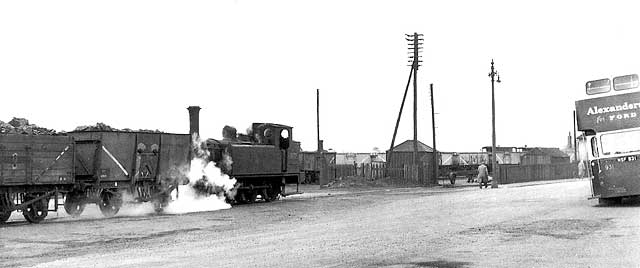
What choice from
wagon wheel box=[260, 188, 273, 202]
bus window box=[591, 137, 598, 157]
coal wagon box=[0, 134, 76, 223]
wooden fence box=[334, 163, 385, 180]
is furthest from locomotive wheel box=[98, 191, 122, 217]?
wooden fence box=[334, 163, 385, 180]

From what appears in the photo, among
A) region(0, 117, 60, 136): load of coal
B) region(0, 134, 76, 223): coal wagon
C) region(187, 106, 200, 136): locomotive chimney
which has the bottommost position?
region(0, 134, 76, 223): coal wagon

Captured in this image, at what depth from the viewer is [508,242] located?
37.0 ft

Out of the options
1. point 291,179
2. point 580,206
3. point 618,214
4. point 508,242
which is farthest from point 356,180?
point 508,242

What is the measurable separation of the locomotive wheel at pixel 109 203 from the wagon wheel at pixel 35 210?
84.2 inches

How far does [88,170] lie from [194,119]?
6.05 m

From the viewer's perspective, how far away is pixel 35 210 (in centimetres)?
1730

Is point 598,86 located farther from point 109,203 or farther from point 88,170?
point 88,170

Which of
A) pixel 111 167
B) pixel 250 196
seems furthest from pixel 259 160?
pixel 111 167

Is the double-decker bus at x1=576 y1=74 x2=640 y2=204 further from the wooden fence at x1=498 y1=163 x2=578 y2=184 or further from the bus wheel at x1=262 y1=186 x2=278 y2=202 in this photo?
the wooden fence at x1=498 y1=163 x2=578 y2=184

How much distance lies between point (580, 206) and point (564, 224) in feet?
19.2

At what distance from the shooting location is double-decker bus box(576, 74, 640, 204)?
1816 cm

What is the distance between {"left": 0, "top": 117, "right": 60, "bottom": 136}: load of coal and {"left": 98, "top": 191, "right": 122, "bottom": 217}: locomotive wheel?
222 centimetres

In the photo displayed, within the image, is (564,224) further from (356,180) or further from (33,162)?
(356,180)

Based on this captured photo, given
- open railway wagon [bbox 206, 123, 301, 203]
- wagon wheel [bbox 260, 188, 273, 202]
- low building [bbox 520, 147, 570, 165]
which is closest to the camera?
open railway wagon [bbox 206, 123, 301, 203]
